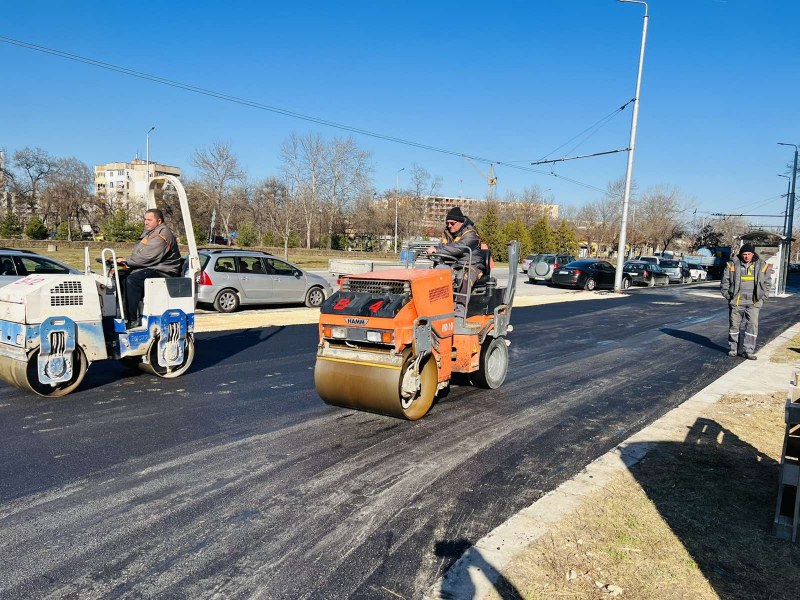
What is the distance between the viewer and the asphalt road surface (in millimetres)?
3033

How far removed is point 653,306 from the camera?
19391 millimetres

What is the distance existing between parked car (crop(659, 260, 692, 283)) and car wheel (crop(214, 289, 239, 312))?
27926 mm

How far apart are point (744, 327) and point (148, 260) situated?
10079 millimetres

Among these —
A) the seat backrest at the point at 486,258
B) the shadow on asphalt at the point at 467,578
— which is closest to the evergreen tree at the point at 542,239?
the seat backrest at the point at 486,258

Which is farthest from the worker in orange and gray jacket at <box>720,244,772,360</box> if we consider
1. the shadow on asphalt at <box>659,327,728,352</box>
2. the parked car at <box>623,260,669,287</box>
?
the parked car at <box>623,260,669,287</box>

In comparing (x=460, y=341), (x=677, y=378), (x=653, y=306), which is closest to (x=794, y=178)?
(x=653, y=306)

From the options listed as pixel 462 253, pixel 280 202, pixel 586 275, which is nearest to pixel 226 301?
pixel 462 253

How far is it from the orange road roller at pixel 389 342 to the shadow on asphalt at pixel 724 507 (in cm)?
204

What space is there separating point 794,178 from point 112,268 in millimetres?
45901

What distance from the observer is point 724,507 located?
13.0ft

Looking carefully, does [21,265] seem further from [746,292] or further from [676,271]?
[676,271]

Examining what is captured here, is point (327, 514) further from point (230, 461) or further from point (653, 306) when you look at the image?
point (653, 306)

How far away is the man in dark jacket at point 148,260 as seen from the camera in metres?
6.68

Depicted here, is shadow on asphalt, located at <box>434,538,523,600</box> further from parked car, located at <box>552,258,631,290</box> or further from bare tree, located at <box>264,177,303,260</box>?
bare tree, located at <box>264,177,303,260</box>
